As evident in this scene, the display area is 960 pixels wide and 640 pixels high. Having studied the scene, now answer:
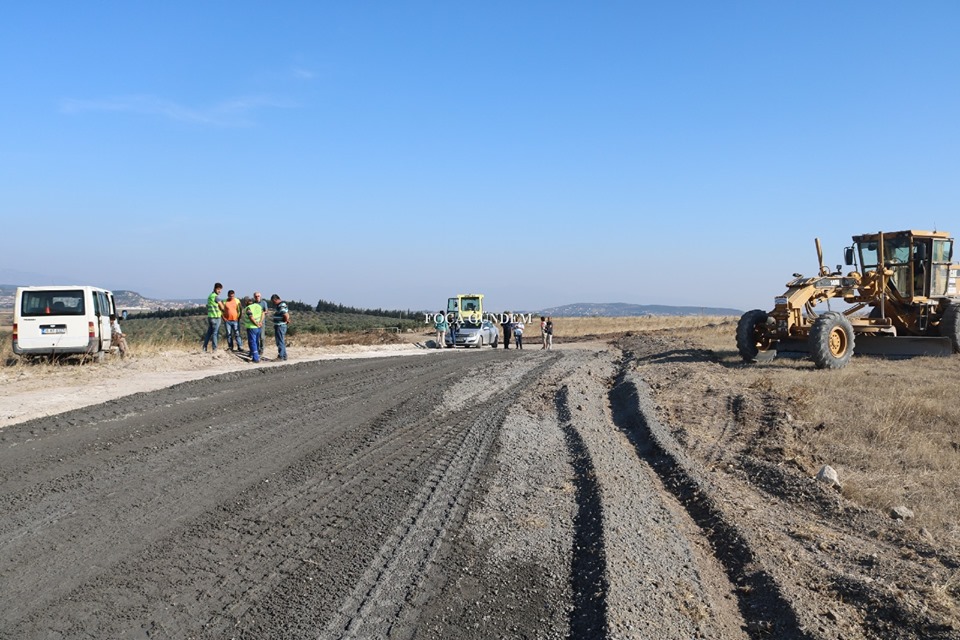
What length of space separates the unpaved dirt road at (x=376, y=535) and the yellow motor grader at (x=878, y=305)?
9.91 meters

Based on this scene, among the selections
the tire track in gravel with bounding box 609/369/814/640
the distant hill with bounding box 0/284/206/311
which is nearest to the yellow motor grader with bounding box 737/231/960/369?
the tire track in gravel with bounding box 609/369/814/640

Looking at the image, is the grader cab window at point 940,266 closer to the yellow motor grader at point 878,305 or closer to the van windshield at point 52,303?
the yellow motor grader at point 878,305

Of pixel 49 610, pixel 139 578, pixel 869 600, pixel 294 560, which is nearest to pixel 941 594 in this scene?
pixel 869 600

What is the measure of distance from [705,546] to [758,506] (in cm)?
147

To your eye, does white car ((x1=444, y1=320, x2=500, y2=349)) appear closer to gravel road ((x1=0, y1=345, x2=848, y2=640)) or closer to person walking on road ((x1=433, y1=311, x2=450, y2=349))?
person walking on road ((x1=433, y1=311, x2=450, y2=349))

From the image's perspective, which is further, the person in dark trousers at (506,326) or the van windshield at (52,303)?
the person in dark trousers at (506,326)

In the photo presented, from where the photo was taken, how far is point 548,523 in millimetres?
6547

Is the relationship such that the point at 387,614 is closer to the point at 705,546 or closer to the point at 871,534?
the point at 705,546

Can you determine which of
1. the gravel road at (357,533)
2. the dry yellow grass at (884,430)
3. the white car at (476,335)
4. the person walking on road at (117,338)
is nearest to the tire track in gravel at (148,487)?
the gravel road at (357,533)

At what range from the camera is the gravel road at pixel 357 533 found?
466 cm

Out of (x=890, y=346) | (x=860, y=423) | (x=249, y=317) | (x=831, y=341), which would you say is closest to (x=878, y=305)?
(x=890, y=346)

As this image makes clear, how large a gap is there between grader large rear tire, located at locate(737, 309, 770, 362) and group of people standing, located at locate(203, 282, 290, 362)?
12.1 metres

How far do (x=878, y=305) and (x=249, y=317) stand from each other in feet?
55.0

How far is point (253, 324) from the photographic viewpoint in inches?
788
